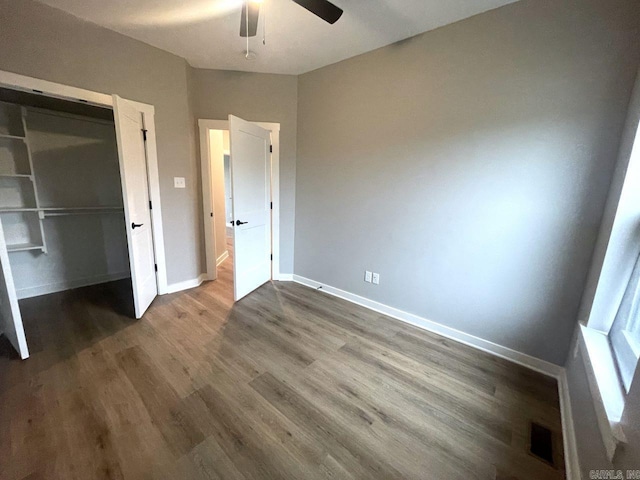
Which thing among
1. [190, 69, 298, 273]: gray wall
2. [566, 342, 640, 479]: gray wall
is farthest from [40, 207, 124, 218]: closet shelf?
[566, 342, 640, 479]: gray wall

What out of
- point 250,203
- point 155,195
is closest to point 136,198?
point 155,195

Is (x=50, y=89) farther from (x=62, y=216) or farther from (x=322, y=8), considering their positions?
(x=322, y=8)

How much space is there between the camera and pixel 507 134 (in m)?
1.96

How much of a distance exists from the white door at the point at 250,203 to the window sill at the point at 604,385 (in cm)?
278

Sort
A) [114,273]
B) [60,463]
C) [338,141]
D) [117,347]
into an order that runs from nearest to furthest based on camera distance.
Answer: [60,463] → [117,347] → [338,141] → [114,273]

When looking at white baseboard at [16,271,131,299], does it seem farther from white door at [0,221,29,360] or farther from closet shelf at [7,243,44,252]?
white door at [0,221,29,360]

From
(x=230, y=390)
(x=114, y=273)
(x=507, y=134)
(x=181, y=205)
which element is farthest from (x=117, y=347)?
(x=507, y=134)

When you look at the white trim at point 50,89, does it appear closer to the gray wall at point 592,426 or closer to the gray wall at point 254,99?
the gray wall at point 254,99

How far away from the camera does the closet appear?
8.84 feet

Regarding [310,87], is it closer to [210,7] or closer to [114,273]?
[210,7]

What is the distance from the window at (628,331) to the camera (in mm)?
1182

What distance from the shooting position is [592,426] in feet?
3.79

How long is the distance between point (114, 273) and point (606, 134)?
5.19 m

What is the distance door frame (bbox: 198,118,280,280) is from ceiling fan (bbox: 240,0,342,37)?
55.1 inches
